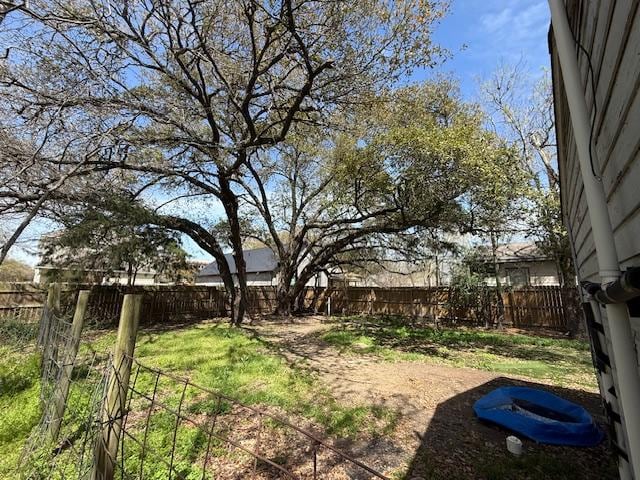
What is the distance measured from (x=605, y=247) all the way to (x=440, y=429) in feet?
10.3

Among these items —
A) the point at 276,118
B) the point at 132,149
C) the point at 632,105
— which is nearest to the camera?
the point at 632,105

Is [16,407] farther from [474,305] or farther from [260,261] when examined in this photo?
[260,261]

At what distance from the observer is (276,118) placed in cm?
867

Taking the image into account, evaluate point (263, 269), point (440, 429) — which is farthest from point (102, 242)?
point (263, 269)

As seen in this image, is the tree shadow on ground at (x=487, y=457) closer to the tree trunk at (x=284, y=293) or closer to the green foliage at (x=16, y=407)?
the green foliage at (x=16, y=407)

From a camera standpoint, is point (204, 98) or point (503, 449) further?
point (204, 98)

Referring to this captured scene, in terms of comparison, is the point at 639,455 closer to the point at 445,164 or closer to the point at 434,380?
the point at 434,380

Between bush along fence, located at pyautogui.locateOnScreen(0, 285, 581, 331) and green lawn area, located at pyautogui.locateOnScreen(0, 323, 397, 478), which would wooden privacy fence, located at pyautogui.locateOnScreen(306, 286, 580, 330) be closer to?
bush along fence, located at pyautogui.locateOnScreen(0, 285, 581, 331)

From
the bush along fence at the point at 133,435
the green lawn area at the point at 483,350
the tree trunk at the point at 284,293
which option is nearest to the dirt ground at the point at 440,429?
the bush along fence at the point at 133,435

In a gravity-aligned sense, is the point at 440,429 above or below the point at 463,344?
below

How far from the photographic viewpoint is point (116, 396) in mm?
1976

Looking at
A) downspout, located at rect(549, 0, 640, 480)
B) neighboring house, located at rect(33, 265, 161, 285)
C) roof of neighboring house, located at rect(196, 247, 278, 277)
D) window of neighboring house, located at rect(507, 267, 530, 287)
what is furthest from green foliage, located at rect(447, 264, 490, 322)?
roof of neighboring house, located at rect(196, 247, 278, 277)

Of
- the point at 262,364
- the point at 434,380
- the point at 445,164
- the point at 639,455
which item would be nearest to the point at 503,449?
the point at 434,380

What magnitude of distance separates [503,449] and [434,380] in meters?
2.14
